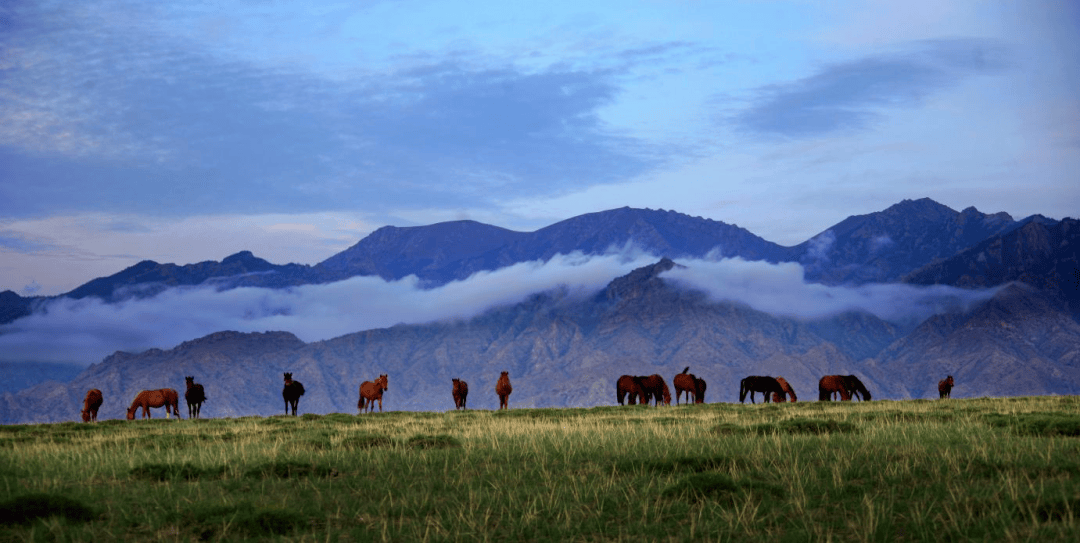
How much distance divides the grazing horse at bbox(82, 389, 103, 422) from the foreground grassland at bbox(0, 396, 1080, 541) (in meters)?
30.6

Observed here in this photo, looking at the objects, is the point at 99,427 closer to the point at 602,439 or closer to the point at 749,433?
the point at 602,439

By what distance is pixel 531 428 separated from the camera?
98.4 feet

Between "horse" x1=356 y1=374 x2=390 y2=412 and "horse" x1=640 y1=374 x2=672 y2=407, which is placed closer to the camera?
"horse" x1=356 y1=374 x2=390 y2=412

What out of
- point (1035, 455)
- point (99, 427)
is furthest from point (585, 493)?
point (99, 427)

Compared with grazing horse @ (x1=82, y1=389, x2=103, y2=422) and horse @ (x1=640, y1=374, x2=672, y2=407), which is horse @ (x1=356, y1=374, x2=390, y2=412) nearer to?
grazing horse @ (x1=82, y1=389, x2=103, y2=422)

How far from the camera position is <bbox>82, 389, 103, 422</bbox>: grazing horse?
54469mm

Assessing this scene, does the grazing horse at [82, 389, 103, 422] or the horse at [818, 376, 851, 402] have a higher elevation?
the grazing horse at [82, 389, 103, 422]

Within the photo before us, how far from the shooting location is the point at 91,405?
56.8 meters

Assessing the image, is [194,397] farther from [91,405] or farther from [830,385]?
[830,385]

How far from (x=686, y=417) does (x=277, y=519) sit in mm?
24697

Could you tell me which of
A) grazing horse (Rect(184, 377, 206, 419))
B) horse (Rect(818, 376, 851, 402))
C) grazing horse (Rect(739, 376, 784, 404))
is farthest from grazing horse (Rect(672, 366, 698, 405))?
grazing horse (Rect(184, 377, 206, 419))

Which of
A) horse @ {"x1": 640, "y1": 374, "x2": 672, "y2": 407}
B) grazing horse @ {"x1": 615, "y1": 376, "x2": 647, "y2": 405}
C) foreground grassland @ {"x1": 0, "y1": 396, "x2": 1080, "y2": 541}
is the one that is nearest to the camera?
foreground grassland @ {"x1": 0, "y1": 396, "x2": 1080, "y2": 541}

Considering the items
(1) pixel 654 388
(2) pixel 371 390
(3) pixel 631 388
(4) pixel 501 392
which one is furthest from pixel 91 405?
(1) pixel 654 388

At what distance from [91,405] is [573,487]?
48.0 metres
